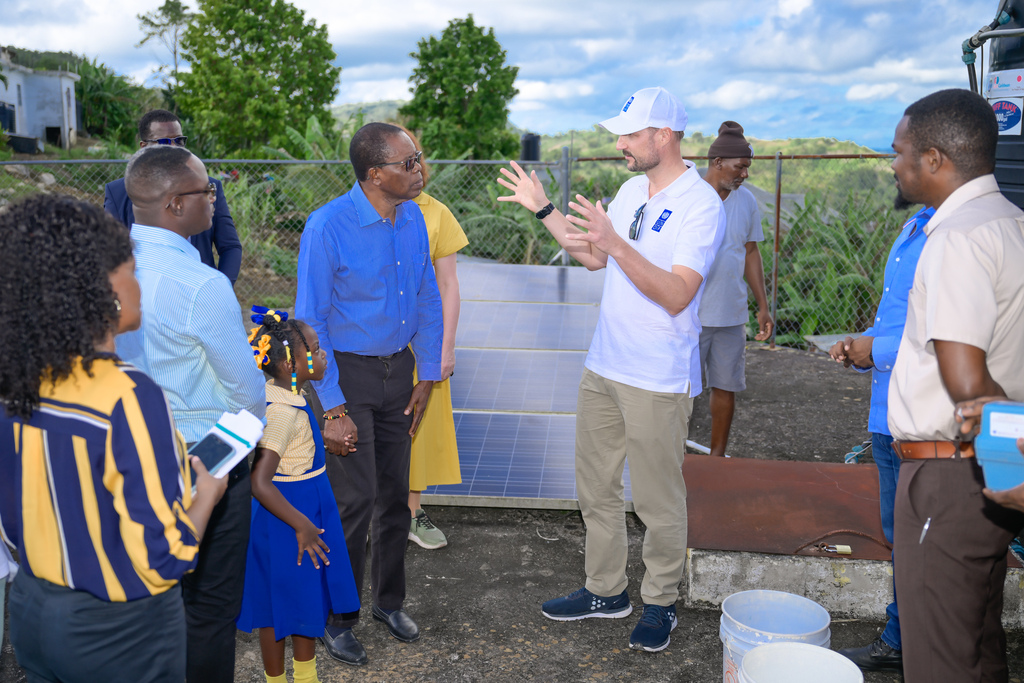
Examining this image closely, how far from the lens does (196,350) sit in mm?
2564

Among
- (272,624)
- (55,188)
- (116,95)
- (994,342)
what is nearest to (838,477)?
(994,342)

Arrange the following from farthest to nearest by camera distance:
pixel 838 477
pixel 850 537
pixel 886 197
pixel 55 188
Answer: pixel 55 188 < pixel 886 197 < pixel 838 477 < pixel 850 537

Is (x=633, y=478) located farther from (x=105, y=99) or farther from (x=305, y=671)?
(x=105, y=99)

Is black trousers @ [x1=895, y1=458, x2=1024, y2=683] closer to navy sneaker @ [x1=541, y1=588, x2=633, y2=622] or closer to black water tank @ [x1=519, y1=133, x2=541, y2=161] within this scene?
navy sneaker @ [x1=541, y1=588, x2=633, y2=622]

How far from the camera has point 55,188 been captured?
2089 centimetres

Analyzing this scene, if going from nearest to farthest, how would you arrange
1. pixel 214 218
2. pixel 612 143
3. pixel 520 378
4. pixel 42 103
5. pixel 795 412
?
1. pixel 214 218
2. pixel 520 378
3. pixel 795 412
4. pixel 612 143
5. pixel 42 103

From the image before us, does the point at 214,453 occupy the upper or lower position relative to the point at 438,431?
upper

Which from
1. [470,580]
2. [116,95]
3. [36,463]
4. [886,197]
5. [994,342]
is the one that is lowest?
[470,580]

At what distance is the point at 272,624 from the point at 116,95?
3919cm

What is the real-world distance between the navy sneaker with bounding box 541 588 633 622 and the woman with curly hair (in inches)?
Answer: 90.7

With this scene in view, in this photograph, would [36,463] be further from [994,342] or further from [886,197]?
[886,197]

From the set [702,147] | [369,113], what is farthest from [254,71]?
[702,147]

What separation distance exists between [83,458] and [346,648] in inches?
83.9

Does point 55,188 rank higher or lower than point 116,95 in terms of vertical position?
lower
